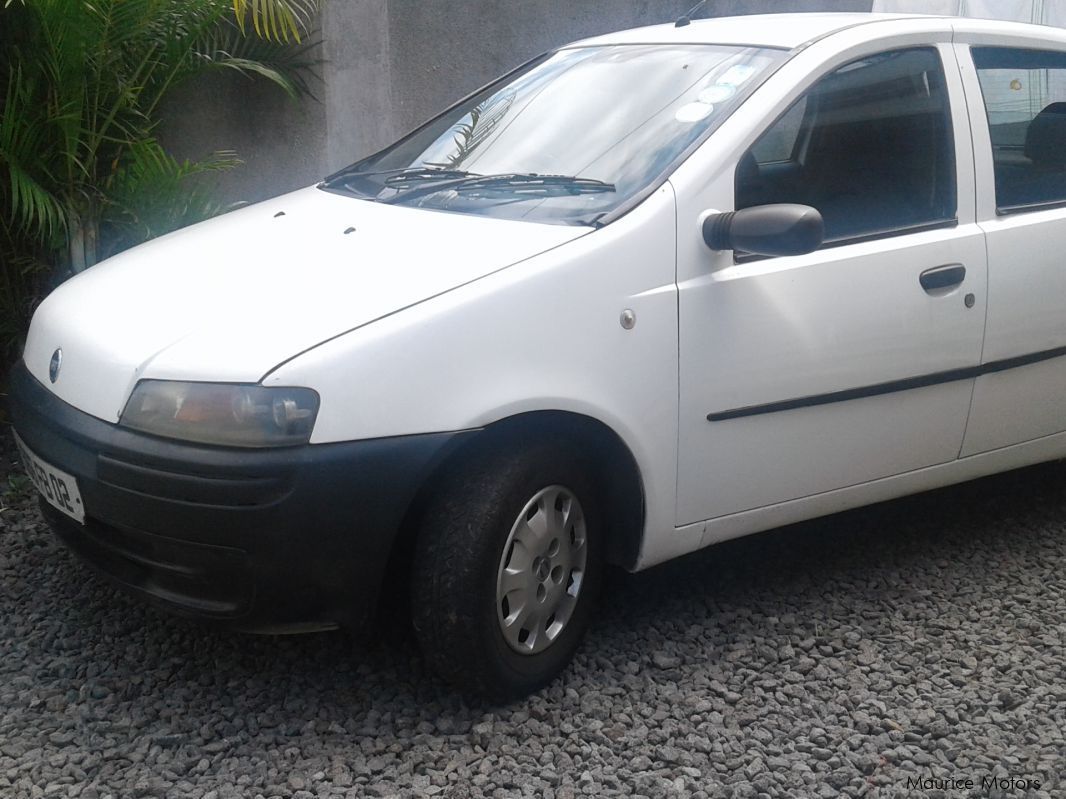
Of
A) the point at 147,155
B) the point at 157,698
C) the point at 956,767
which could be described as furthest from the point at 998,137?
the point at 147,155

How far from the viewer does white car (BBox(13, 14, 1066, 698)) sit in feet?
8.94

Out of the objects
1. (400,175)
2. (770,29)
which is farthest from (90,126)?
(770,29)

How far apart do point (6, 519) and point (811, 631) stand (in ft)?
8.95

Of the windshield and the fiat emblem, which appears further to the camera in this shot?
the windshield

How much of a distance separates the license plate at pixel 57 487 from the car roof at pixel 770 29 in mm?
2192

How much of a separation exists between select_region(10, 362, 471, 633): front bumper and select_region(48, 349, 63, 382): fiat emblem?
0.21 m

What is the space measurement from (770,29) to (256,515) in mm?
2182

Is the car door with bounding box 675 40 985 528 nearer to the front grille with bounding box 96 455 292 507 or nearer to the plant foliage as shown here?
the front grille with bounding box 96 455 292 507

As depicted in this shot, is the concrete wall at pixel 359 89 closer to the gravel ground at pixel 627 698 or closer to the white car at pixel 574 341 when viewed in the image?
the white car at pixel 574 341

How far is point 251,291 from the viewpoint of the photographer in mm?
2963

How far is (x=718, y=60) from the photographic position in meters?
3.61

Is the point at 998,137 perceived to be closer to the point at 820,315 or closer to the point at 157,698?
the point at 820,315

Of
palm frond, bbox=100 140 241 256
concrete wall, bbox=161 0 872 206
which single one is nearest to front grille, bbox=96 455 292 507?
palm frond, bbox=100 140 241 256

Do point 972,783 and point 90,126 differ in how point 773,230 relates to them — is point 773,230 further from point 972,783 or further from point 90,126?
point 90,126
